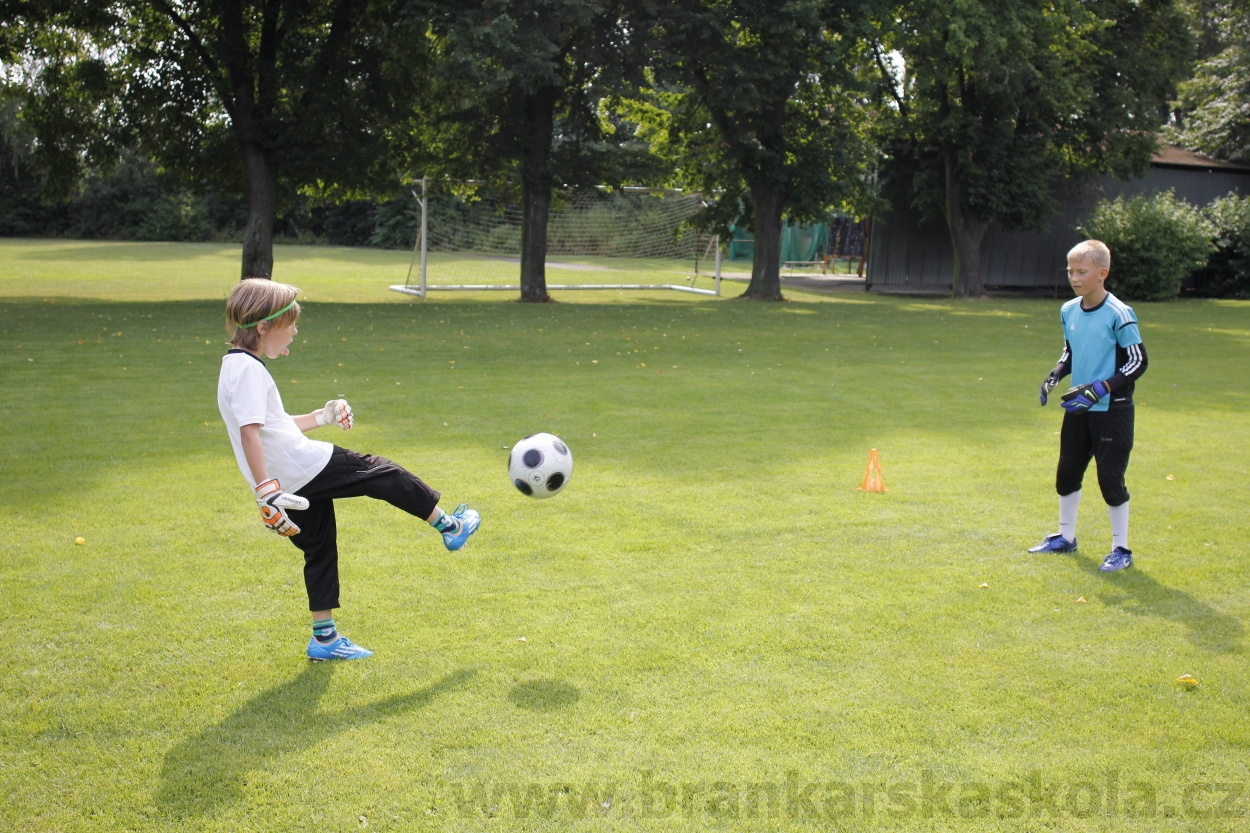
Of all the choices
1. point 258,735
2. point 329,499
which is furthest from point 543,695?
point 329,499

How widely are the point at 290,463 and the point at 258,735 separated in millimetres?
1152

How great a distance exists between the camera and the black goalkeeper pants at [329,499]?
4.72 meters

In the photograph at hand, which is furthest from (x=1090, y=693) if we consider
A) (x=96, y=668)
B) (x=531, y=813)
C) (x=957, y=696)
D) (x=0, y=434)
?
(x=0, y=434)

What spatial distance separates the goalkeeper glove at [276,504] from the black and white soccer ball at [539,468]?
1710mm

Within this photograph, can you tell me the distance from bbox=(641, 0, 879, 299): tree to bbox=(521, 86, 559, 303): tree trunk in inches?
111

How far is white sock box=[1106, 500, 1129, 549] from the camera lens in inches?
253

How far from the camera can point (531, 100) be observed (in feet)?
80.8

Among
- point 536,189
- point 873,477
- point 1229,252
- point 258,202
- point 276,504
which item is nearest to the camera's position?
point 276,504

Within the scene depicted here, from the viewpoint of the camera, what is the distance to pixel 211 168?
2498 cm

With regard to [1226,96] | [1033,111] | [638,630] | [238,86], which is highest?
[1226,96]

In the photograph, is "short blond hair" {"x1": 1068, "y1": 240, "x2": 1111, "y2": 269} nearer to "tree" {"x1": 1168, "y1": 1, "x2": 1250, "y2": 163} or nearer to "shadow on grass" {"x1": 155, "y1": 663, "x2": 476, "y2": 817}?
"shadow on grass" {"x1": 155, "y1": 663, "x2": 476, "y2": 817}

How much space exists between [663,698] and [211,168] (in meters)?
23.9

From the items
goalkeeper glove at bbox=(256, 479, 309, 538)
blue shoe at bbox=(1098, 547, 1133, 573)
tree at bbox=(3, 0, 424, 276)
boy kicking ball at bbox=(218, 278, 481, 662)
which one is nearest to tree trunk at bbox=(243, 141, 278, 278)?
tree at bbox=(3, 0, 424, 276)

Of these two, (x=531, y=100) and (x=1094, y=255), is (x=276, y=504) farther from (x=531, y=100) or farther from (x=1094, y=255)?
(x=531, y=100)
